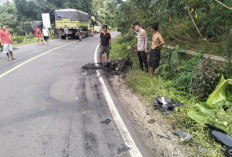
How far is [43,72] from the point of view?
7.61 metres

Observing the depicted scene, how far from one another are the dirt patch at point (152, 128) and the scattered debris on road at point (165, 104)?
148 millimetres

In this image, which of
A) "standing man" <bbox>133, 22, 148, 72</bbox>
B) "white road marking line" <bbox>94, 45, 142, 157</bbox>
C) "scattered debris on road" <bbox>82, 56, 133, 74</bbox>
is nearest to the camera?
"white road marking line" <bbox>94, 45, 142, 157</bbox>

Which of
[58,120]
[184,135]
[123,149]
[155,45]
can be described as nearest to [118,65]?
[155,45]

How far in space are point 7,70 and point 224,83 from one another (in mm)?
7459

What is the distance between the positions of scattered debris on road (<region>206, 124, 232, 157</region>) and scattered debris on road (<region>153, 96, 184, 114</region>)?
1.06 m

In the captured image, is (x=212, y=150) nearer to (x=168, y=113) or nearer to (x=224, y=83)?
(x=168, y=113)

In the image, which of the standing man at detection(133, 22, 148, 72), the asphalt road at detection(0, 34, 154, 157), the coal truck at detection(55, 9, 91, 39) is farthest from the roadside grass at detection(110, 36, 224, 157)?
the coal truck at detection(55, 9, 91, 39)

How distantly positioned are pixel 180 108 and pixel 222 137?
127 cm

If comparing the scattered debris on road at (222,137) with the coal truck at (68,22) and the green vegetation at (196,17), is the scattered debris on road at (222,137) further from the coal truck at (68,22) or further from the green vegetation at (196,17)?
the coal truck at (68,22)

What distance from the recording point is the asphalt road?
10.3 ft

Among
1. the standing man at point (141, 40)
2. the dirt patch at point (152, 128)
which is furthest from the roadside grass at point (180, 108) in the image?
the standing man at point (141, 40)

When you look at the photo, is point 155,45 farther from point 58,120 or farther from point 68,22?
point 68,22

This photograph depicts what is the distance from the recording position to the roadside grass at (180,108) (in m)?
3.16

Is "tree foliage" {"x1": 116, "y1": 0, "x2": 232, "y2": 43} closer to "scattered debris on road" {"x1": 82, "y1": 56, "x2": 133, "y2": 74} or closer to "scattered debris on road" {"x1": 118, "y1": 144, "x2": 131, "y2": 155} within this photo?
"scattered debris on road" {"x1": 82, "y1": 56, "x2": 133, "y2": 74}
